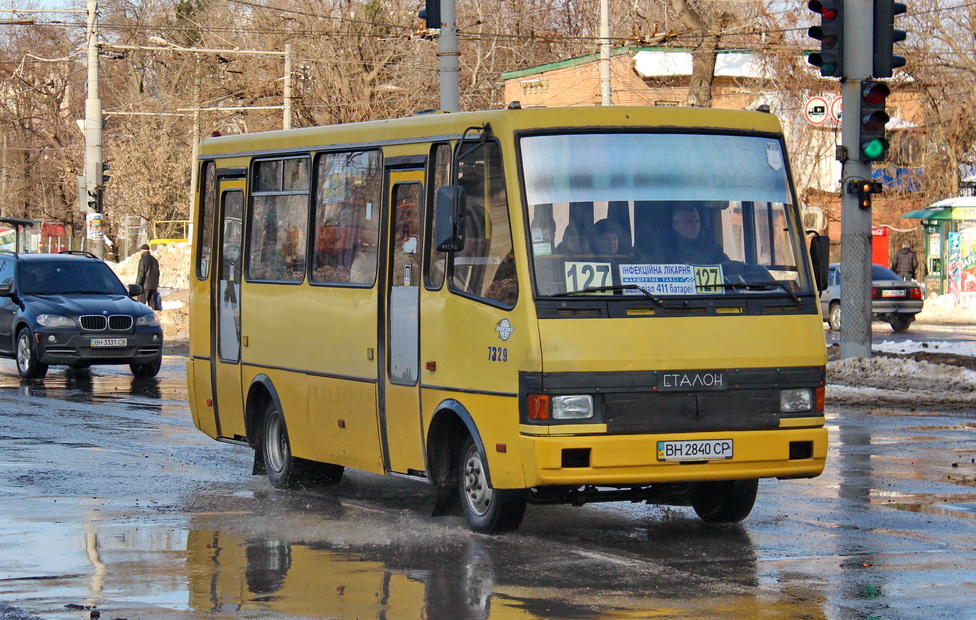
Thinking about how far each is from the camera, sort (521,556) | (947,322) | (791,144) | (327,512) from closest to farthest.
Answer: (521,556) → (327,512) → (947,322) → (791,144)

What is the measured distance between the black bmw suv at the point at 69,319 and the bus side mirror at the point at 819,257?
1407cm

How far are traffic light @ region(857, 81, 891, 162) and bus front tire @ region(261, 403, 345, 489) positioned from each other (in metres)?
10.2

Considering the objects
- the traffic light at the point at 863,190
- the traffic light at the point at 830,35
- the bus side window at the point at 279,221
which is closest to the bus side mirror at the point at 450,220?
the bus side window at the point at 279,221

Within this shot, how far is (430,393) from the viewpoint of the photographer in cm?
980

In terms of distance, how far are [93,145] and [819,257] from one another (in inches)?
1223

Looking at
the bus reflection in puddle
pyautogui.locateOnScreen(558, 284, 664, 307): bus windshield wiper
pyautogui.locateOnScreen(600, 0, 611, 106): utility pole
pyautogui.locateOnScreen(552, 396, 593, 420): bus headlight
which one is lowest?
the bus reflection in puddle

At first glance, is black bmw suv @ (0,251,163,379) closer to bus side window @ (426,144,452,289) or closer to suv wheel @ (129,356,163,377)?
suv wheel @ (129,356,163,377)

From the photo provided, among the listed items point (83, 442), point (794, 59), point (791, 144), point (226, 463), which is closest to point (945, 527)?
point (226, 463)

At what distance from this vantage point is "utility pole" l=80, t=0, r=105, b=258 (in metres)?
38.0

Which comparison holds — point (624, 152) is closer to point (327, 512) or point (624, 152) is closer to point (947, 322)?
point (327, 512)

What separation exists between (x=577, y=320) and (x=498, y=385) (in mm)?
623

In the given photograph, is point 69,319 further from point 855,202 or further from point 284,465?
point 284,465

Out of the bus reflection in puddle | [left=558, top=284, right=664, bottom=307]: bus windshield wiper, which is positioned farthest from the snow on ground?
the bus reflection in puddle

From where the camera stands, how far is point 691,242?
361 inches
